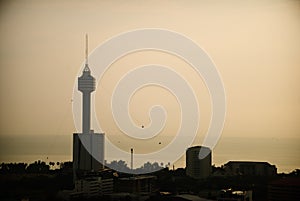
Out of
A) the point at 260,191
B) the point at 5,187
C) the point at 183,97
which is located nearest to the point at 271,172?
the point at 260,191

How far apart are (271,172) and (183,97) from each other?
55 centimetres

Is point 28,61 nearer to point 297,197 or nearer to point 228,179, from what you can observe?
point 228,179

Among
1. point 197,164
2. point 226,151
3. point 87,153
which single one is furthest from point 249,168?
point 87,153

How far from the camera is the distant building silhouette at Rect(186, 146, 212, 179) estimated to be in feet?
13.3

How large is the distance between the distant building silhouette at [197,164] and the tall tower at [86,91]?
505 millimetres

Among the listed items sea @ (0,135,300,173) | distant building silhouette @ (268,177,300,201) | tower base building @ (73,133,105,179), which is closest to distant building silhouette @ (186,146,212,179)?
sea @ (0,135,300,173)

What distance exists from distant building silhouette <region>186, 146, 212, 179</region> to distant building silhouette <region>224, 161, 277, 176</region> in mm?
91

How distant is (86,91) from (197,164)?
64cm

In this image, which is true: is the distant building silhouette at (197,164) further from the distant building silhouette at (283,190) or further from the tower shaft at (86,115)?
the tower shaft at (86,115)

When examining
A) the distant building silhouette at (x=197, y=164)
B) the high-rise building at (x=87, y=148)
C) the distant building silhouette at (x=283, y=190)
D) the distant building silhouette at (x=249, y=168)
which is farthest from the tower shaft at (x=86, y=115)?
the distant building silhouette at (x=283, y=190)

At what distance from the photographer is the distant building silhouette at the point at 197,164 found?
4039 mm

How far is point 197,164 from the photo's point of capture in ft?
13.3

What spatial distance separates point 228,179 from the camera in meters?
4.05

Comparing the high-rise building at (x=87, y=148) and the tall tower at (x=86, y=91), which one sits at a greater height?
the tall tower at (x=86, y=91)
